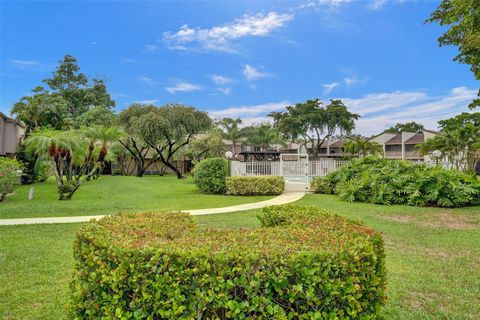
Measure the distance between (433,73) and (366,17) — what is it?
21.2 feet

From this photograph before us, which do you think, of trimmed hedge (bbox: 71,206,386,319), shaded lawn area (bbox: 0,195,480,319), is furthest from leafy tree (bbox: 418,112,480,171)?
trimmed hedge (bbox: 71,206,386,319)

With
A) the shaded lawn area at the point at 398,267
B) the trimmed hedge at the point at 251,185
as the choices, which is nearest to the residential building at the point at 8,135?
the trimmed hedge at the point at 251,185

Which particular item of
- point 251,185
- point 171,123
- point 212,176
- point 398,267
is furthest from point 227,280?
point 171,123

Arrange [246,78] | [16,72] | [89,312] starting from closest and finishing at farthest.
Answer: [89,312] < [16,72] < [246,78]

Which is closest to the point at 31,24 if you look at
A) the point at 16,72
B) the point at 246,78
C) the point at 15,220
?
the point at 16,72

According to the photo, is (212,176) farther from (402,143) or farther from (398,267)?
(402,143)

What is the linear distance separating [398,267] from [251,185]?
414 inches

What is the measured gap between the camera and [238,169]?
17500mm

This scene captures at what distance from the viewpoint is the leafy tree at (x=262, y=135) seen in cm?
4497

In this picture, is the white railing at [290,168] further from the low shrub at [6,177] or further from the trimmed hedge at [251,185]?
the low shrub at [6,177]

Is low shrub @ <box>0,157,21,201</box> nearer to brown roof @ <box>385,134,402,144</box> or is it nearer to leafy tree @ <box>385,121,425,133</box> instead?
brown roof @ <box>385,134,402,144</box>

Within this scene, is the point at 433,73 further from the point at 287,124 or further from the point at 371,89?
the point at 287,124

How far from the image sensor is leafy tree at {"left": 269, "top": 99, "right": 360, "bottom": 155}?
138 ft

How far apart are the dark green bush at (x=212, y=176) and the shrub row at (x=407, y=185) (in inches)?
208
